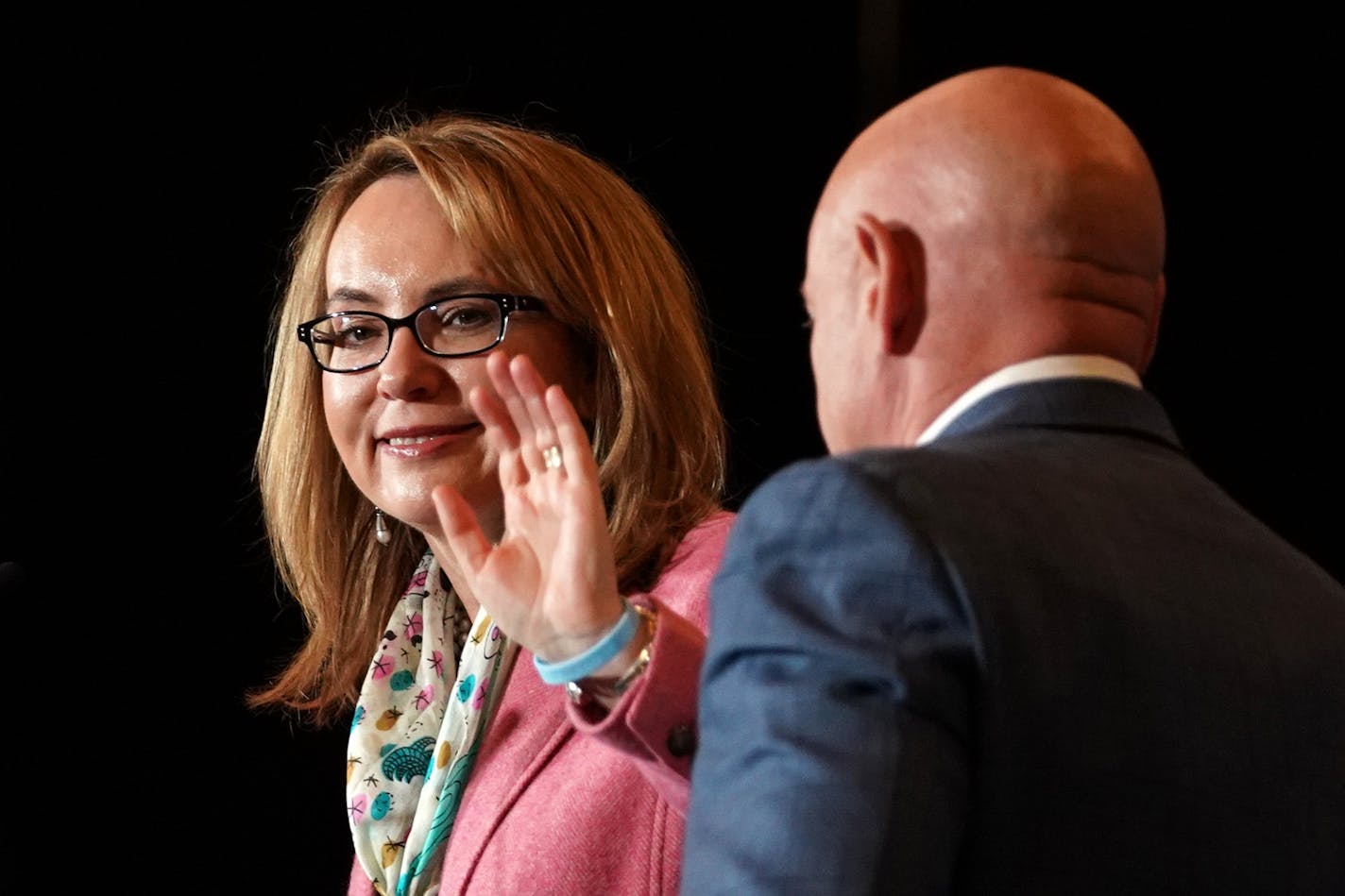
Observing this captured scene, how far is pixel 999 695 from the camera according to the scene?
2.82 feet

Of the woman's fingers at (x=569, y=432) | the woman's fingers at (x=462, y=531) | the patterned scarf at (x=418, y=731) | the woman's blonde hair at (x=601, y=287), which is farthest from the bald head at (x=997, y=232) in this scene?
the patterned scarf at (x=418, y=731)

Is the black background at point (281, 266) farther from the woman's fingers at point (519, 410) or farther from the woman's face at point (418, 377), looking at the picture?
the woman's fingers at point (519, 410)

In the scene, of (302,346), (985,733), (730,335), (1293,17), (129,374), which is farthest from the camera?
(730,335)

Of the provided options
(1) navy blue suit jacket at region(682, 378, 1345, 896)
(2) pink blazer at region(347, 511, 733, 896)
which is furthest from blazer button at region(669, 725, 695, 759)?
(1) navy blue suit jacket at region(682, 378, 1345, 896)

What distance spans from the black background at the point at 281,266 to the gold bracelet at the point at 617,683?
167cm

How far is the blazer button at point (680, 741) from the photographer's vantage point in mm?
1257

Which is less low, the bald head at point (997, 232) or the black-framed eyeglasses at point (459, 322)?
the bald head at point (997, 232)

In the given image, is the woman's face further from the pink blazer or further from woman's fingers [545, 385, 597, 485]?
woman's fingers [545, 385, 597, 485]

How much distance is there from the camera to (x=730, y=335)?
10.3 ft

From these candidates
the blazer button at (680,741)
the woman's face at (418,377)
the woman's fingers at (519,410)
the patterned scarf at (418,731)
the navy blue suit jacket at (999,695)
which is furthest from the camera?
the woman's face at (418,377)

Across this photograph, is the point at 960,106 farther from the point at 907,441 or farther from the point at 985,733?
the point at 985,733

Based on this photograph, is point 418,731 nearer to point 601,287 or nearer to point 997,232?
point 601,287

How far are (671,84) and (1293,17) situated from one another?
1.07 meters

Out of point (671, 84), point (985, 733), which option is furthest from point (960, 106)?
point (671, 84)
